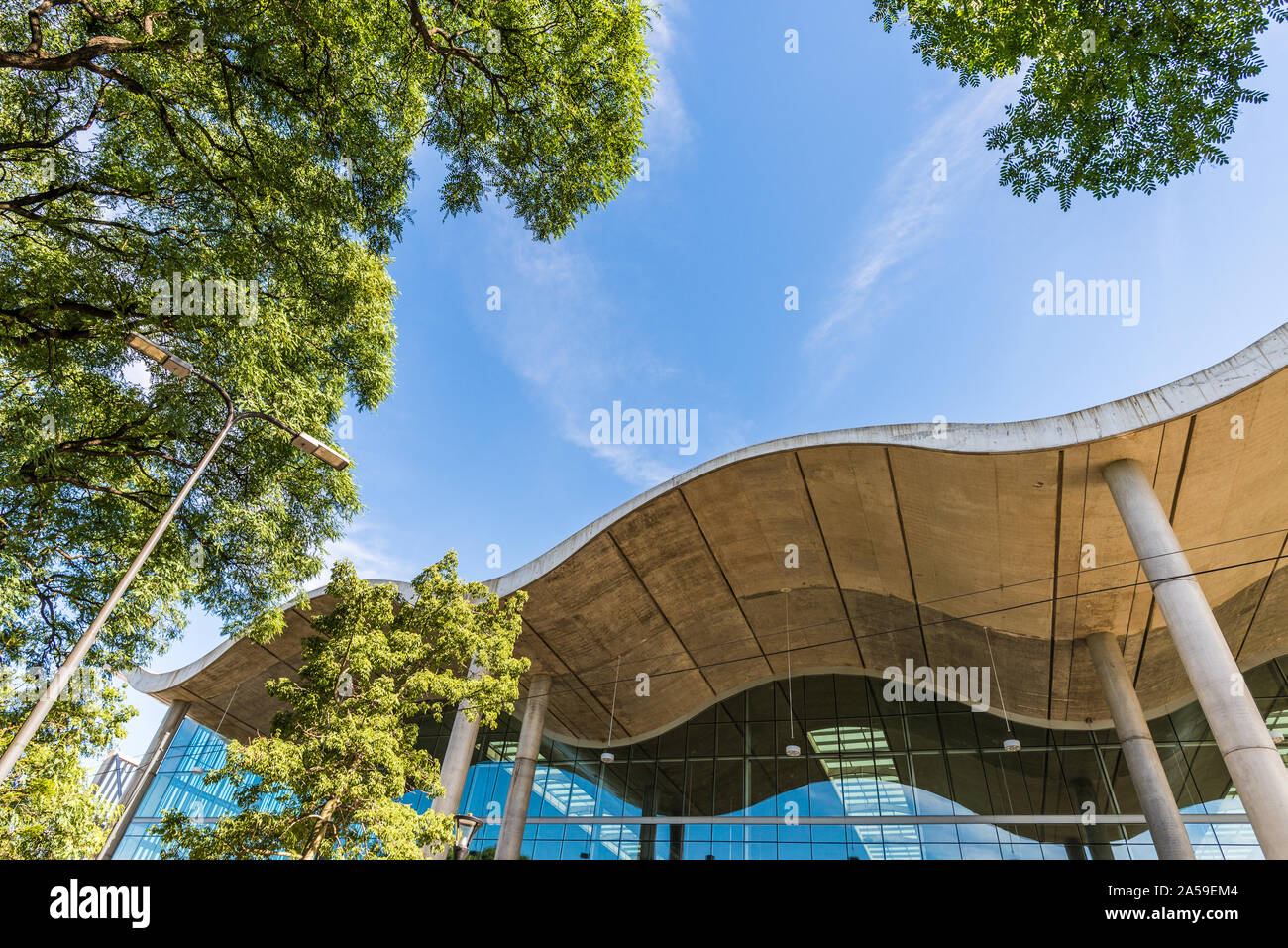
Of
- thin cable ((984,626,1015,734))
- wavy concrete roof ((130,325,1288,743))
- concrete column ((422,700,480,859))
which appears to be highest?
wavy concrete roof ((130,325,1288,743))

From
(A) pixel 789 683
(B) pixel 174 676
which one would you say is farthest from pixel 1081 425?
(B) pixel 174 676

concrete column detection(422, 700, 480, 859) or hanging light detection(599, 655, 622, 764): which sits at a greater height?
hanging light detection(599, 655, 622, 764)

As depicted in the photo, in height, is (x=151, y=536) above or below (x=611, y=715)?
below

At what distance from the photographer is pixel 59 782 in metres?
9.24

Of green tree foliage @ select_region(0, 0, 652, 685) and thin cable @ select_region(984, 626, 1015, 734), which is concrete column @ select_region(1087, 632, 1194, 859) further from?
green tree foliage @ select_region(0, 0, 652, 685)

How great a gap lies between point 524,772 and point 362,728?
10447mm

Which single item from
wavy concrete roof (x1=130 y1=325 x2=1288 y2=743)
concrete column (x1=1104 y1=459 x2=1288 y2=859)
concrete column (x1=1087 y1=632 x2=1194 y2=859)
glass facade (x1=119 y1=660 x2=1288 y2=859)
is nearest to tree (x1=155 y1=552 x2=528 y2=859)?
wavy concrete roof (x1=130 y1=325 x2=1288 y2=743)

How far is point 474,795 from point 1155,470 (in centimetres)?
2310

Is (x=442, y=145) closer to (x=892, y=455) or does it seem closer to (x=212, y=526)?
(x=212, y=526)

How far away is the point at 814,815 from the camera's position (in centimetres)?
1942

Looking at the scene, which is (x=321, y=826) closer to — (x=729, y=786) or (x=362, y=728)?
(x=362, y=728)

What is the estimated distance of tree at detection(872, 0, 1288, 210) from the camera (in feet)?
17.5

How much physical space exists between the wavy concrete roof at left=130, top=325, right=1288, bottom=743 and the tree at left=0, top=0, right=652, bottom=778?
327 inches
